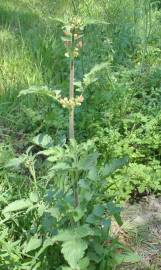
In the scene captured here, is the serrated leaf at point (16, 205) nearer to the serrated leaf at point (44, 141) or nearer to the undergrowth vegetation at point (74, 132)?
the undergrowth vegetation at point (74, 132)

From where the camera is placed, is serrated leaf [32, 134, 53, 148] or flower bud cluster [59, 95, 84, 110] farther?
serrated leaf [32, 134, 53, 148]

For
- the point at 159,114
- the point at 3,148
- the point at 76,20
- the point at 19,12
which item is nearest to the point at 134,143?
→ the point at 159,114

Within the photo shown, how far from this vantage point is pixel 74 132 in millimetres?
3244

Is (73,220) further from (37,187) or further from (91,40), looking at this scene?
(91,40)

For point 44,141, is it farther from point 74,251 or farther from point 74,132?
point 74,132

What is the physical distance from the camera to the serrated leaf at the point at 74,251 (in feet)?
6.27

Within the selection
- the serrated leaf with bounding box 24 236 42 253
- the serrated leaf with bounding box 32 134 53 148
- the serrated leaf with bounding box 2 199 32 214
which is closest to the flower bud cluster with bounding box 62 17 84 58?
the serrated leaf with bounding box 32 134 53 148

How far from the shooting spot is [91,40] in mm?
4477

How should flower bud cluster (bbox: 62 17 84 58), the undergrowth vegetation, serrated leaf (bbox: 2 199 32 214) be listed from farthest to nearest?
serrated leaf (bbox: 2 199 32 214)
the undergrowth vegetation
flower bud cluster (bbox: 62 17 84 58)

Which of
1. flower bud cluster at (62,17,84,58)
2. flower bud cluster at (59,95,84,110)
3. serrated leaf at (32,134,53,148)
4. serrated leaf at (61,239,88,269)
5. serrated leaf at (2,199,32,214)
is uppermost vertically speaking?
flower bud cluster at (62,17,84,58)

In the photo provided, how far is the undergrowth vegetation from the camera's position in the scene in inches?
80.0

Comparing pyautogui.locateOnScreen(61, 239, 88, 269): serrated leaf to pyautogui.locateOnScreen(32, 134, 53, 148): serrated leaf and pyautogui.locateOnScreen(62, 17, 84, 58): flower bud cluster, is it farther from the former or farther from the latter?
pyautogui.locateOnScreen(62, 17, 84, 58): flower bud cluster

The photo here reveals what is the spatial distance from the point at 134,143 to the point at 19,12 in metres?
3.02

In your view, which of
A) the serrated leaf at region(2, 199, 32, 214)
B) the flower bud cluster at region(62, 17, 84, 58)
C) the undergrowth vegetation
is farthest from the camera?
the serrated leaf at region(2, 199, 32, 214)
